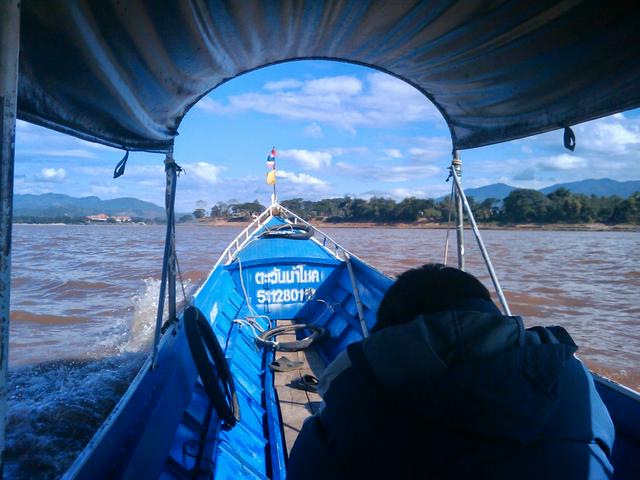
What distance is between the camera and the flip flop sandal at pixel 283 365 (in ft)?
13.4

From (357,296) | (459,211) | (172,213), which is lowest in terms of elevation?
(357,296)

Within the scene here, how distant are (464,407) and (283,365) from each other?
344 cm

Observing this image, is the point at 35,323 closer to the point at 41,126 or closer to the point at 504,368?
the point at 41,126

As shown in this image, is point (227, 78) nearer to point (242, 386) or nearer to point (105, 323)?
point (242, 386)

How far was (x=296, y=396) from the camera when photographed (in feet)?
11.8

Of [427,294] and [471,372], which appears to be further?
[427,294]

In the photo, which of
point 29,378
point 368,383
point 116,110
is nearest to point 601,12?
point 368,383

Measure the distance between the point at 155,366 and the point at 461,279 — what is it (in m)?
1.71

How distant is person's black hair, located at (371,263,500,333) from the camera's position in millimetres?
1095

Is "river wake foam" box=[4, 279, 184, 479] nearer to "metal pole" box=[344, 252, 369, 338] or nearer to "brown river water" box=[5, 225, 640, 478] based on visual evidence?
"brown river water" box=[5, 225, 640, 478]

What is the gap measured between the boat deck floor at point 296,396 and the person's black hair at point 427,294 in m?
2.02

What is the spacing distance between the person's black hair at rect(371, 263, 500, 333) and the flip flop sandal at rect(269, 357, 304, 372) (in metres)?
3.08

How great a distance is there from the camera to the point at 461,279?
3.77 ft

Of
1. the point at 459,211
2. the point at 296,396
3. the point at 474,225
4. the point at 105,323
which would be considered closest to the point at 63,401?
the point at 296,396
